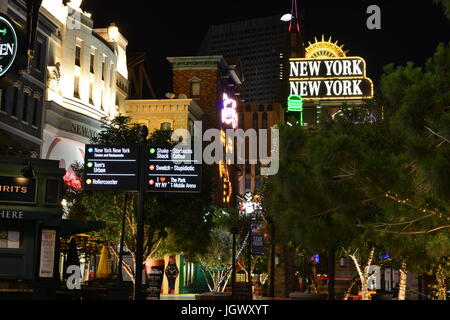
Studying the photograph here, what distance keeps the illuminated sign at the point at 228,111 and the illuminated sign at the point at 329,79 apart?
15.0 m

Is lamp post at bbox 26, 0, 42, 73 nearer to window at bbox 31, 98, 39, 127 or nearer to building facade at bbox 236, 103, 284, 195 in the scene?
window at bbox 31, 98, 39, 127

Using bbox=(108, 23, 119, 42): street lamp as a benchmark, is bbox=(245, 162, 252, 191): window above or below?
above

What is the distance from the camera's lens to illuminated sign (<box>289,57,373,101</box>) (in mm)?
64625

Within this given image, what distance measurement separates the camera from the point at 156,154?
58.2 feet

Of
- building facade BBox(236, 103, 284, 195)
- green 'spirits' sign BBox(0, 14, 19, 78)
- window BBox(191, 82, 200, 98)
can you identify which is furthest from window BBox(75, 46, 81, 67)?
building facade BBox(236, 103, 284, 195)

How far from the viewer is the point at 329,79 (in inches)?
2576

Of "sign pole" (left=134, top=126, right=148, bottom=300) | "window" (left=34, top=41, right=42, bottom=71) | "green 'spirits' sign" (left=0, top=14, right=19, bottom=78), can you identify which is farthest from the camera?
"window" (left=34, top=41, right=42, bottom=71)

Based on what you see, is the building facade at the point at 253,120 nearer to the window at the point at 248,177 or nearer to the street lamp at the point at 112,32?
the window at the point at 248,177

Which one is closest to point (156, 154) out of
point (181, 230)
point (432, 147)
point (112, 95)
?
point (432, 147)

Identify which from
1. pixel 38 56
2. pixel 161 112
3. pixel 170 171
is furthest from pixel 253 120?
pixel 170 171

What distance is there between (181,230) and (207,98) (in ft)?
148

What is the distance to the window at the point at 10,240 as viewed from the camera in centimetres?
2573

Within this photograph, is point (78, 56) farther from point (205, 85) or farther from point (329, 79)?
point (205, 85)

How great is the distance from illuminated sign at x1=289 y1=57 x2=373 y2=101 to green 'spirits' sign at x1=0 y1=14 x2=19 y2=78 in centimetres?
4712
